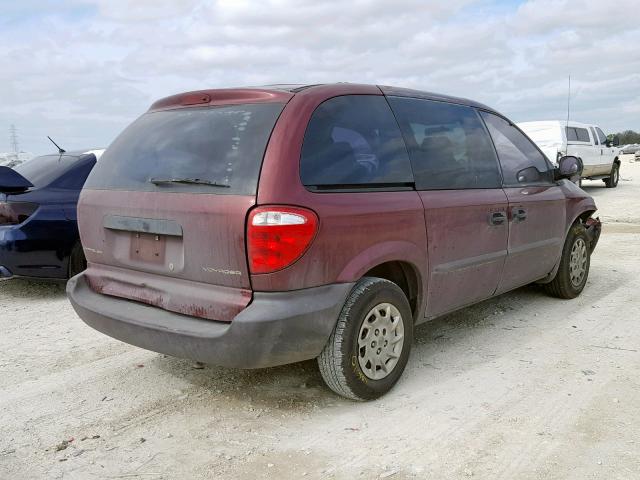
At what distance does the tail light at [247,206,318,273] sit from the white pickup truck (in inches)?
524

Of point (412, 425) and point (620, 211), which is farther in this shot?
point (620, 211)

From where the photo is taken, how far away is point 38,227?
5.80m

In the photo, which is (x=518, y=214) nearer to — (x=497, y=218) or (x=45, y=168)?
(x=497, y=218)

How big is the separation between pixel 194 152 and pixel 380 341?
1483 millimetres

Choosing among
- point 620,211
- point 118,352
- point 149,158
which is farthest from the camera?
point 620,211

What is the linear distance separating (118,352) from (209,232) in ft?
5.91

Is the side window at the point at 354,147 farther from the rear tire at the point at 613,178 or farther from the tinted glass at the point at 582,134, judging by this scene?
the rear tire at the point at 613,178

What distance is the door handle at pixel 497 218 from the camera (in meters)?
4.30

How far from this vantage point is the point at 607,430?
311 cm

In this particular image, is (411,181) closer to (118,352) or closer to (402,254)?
(402,254)

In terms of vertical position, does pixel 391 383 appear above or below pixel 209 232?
below

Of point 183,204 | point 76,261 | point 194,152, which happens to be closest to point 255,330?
point 183,204

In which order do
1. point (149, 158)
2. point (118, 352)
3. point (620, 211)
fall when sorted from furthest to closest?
point (620, 211) → point (118, 352) → point (149, 158)

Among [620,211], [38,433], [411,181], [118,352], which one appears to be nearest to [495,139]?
[411,181]
